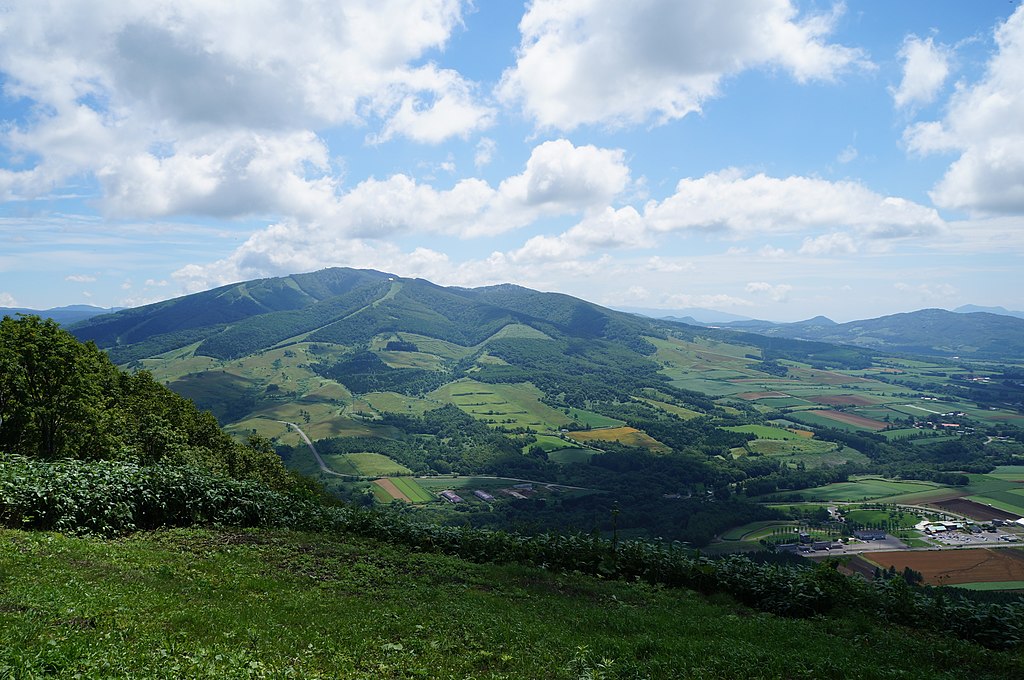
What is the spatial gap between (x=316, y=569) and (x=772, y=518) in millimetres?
113256

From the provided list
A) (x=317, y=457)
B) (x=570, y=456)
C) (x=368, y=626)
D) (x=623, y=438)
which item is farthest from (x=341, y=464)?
(x=368, y=626)

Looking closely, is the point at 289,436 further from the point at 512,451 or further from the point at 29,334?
the point at 29,334

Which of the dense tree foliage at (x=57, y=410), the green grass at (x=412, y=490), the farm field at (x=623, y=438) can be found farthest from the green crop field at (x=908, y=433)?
the dense tree foliage at (x=57, y=410)

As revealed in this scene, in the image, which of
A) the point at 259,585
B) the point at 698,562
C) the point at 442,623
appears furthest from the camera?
the point at 698,562

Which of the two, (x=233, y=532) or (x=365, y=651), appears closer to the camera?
(x=365, y=651)

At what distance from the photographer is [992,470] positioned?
135500mm

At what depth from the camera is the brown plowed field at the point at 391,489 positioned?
123062mm

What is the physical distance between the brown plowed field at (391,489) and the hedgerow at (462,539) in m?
108

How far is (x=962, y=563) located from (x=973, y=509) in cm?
5011

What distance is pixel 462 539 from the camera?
18688 mm

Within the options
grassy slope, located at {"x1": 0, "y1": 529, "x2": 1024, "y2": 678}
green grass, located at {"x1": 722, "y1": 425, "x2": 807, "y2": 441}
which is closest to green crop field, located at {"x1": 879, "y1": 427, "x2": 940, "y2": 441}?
green grass, located at {"x1": 722, "y1": 425, "x2": 807, "y2": 441}

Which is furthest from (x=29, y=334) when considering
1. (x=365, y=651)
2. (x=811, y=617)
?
(x=811, y=617)

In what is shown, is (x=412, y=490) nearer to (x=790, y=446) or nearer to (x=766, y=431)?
(x=790, y=446)

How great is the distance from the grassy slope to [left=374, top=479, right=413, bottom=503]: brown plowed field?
112997mm
